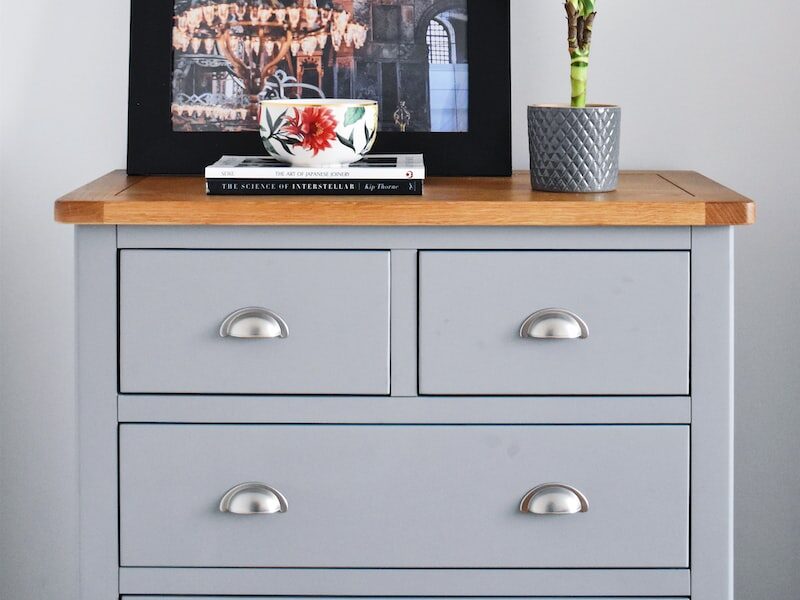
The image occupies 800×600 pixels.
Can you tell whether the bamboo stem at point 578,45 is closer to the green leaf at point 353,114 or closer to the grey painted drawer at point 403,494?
the green leaf at point 353,114

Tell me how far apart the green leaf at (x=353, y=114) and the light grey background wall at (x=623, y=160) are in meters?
0.39

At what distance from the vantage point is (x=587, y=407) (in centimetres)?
127

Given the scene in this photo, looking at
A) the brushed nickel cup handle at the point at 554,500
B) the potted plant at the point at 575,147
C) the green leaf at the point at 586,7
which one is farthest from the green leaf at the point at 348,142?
the brushed nickel cup handle at the point at 554,500

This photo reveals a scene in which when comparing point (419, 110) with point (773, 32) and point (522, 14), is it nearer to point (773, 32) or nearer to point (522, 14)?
point (522, 14)

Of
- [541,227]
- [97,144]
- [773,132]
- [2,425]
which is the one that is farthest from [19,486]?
[773,132]

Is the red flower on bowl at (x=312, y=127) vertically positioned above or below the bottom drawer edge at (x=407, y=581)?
above

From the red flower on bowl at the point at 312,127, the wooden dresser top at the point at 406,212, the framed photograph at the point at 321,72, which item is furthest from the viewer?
the framed photograph at the point at 321,72

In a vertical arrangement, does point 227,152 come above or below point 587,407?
above

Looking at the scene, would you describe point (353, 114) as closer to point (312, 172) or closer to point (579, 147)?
point (312, 172)

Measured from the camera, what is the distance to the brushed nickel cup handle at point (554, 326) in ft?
4.08

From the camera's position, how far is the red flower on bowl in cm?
133

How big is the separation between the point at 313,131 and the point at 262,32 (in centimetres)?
31

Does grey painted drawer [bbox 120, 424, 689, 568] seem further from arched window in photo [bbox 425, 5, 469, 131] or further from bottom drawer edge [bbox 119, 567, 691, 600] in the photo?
arched window in photo [bbox 425, 5, 469, 131]

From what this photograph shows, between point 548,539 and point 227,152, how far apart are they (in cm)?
72
